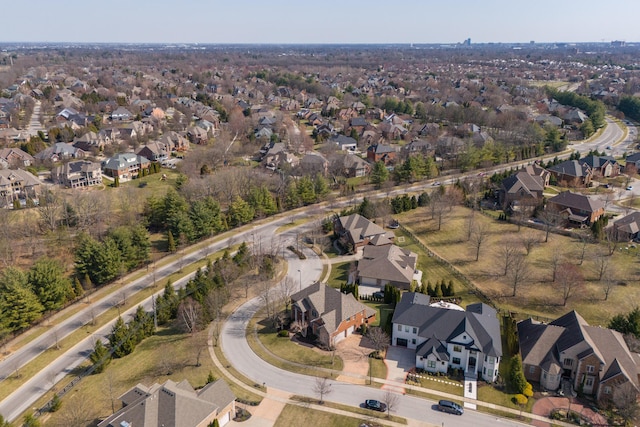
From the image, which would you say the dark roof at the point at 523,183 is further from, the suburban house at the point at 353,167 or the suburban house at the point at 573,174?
the suburban house at the point at 353,167

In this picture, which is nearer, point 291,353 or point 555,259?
point 291,353

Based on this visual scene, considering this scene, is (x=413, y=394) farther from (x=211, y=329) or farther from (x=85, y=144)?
(x=85, y=144)

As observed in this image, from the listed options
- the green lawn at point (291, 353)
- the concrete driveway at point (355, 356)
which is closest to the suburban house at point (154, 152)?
the green lawn at point (291, 353)

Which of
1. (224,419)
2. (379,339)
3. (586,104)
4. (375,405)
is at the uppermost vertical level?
(586,104)

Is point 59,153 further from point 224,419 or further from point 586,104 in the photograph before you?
point 586,104

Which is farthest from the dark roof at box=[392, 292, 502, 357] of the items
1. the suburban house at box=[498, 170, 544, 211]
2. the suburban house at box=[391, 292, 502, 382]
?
the suburban house at box=[498, 170, 544, 211]

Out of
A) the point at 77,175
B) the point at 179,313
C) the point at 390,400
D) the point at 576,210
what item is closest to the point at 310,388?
the point at 390,400
